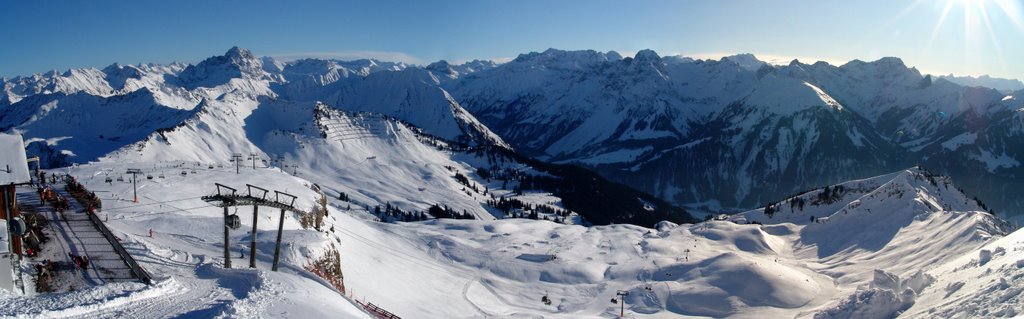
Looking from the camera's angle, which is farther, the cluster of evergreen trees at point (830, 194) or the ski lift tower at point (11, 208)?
the cluster of evergreen trees at point (830, 194)

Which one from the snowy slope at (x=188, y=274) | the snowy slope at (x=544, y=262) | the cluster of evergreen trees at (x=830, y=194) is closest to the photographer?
the snowy slope at (x=188, y=274)

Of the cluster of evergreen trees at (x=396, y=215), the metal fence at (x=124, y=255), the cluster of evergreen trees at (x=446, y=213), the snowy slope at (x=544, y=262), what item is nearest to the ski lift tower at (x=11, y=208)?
the snowy slope at (x=544, y=262)

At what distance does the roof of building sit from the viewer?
30141 millimetres

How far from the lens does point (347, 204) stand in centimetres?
17000

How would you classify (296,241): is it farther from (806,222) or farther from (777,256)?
(806,222)

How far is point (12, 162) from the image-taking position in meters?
30.9

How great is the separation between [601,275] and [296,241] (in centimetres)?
4596

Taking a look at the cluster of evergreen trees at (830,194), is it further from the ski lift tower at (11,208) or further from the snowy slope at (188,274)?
the ski lift tower at (11,208)

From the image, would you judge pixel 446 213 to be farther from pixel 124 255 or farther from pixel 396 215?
pixel 124 255

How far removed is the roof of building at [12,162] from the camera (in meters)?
30.1

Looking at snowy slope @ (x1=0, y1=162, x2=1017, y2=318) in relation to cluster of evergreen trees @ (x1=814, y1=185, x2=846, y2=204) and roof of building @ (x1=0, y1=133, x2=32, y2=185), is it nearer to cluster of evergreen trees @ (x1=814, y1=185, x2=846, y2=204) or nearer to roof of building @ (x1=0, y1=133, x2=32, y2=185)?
cluster of evergreen trees @ (x1=814, y1=185, x2=846, y2=204)

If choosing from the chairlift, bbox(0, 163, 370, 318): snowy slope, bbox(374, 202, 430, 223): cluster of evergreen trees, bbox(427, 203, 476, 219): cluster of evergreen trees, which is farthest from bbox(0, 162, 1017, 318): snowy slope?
bbox(427, 203, 476, 219): cluster of evergreen trees

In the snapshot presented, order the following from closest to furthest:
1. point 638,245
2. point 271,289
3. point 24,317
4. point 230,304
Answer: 1. point 24,317
2. point 230,304
3. point 271,289
4. point 638,245

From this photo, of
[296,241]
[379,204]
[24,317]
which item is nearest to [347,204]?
[379,204]
